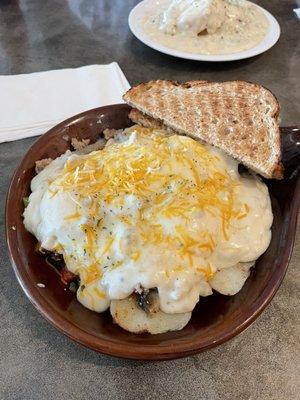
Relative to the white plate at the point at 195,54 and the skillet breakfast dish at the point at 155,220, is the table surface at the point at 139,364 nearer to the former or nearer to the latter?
the skillet breakfast dish at the point at 155,220

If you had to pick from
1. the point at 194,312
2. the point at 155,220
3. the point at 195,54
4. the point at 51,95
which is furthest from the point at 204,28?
the point at 194,312

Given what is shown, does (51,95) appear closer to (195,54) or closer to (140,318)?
(195,54)

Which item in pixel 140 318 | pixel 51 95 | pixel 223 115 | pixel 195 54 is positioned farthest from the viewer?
pixel 195 54

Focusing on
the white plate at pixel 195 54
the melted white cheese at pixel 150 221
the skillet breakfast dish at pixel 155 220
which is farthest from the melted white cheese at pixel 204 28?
the melted white cheese at pixel 150 221

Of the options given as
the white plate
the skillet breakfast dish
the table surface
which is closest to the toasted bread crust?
the skillet breakfast dish

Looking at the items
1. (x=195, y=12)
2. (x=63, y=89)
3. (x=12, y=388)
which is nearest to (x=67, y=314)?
(x=12, y=388)

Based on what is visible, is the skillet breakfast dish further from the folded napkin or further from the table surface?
the folded napkin

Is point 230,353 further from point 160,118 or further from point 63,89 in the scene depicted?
point 63,89
